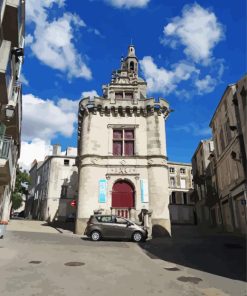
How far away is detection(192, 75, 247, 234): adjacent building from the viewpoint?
21.3 m

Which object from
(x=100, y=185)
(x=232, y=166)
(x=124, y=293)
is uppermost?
(x=232, y=166)

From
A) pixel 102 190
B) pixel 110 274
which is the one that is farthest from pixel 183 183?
pixel 110 274

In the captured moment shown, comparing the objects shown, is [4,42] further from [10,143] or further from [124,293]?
[124,293]

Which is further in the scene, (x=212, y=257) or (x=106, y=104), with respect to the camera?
(x=106, y=104)

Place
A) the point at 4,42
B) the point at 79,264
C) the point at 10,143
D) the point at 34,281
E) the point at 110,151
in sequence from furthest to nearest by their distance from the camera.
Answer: the point at 110,151
the point at 10,143
the point at 4,42
the point at 79,264
the point at 34,281

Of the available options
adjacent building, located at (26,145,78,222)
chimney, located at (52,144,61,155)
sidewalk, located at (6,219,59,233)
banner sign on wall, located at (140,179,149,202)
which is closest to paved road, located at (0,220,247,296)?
banner sign on wall, located at (140,179,149,202)

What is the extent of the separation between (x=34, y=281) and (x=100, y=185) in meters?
15.9

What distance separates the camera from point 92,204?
878 inches

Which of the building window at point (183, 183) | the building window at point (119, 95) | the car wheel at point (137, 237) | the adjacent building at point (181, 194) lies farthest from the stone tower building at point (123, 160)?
the building window at point (183, 183)

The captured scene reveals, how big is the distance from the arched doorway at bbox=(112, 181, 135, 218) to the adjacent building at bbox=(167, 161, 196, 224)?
25879 mm

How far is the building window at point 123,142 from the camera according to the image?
2450cm

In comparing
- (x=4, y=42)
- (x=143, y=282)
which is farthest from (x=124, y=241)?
(x=4, y=42)

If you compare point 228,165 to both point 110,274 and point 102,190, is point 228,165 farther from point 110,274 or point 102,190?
point 110,274

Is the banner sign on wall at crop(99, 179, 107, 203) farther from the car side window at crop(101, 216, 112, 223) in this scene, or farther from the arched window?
the arched window
